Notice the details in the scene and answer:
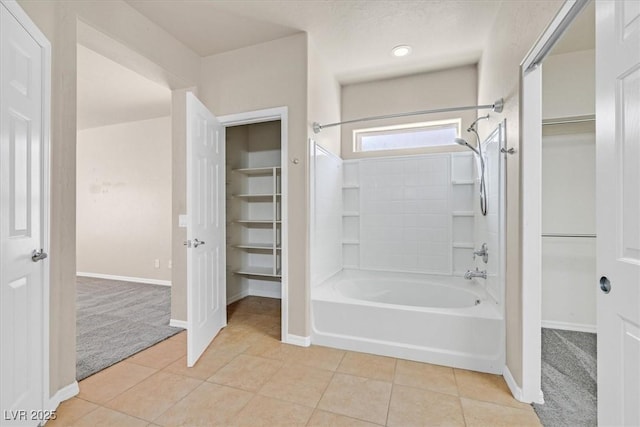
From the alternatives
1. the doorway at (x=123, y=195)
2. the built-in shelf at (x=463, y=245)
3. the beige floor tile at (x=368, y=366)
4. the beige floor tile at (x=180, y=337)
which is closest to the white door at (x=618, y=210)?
the beige floor tile at (x=368, y=366)

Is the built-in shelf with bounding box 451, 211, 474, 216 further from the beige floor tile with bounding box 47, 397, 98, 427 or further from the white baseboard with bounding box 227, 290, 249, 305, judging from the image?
the beige floor tile with bounding box 47, 397, 98, 427

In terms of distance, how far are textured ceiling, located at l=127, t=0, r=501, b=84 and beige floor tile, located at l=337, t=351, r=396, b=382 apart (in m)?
2.66

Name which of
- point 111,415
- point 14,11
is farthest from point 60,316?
point 14,11

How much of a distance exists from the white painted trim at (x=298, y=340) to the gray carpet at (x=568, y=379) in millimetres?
1553

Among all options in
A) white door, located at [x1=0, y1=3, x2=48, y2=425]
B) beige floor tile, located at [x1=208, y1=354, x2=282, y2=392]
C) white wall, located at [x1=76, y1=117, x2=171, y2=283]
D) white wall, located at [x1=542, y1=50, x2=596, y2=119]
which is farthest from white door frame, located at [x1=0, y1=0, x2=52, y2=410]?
white wall, located at [x1=542, y1=50, x2=596, y2=119]

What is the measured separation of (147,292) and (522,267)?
4.42 m

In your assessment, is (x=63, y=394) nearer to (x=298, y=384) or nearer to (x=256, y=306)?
(x=298, y=384)

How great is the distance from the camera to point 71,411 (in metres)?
1.64

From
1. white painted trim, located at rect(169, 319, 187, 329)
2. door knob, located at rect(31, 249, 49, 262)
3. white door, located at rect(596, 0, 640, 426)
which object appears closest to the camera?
white door, located at rect(596, 0, 640, 426)

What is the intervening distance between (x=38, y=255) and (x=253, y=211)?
2608mm

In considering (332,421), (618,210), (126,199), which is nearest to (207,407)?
(332,421)

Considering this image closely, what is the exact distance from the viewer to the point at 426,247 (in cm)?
328

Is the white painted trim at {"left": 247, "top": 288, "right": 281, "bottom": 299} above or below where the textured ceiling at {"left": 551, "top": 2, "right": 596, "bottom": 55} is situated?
below

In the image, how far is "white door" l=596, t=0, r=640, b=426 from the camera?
854 mm
